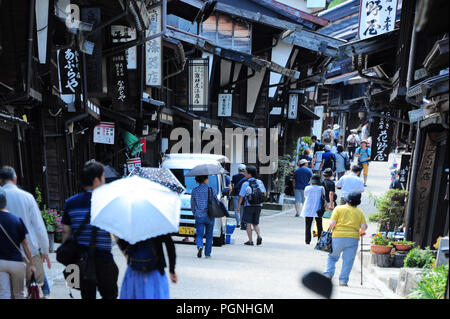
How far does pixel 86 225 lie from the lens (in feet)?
19.7

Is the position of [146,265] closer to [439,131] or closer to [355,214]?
[355,214]

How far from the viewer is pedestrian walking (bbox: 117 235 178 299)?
5.66 m

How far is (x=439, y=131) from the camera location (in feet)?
41.3

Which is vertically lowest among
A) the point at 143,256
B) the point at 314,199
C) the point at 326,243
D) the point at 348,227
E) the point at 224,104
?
the point at 326,243

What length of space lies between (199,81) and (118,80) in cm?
487

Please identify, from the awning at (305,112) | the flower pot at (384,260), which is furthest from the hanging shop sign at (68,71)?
the awning at (305,112)

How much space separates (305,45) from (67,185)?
17340 millimetres

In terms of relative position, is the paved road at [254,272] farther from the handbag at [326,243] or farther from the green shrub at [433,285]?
the green shrub at [433,285]

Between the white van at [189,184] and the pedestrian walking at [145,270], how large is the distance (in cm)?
873

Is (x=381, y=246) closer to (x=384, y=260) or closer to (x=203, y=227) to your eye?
(x=384, y=260)

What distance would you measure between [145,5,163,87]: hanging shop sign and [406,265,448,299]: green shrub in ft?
44.2

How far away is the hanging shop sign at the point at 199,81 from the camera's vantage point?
23031 mm

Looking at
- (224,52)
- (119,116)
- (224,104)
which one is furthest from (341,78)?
(119,116)

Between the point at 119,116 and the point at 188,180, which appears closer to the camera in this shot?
the point at 188,180
